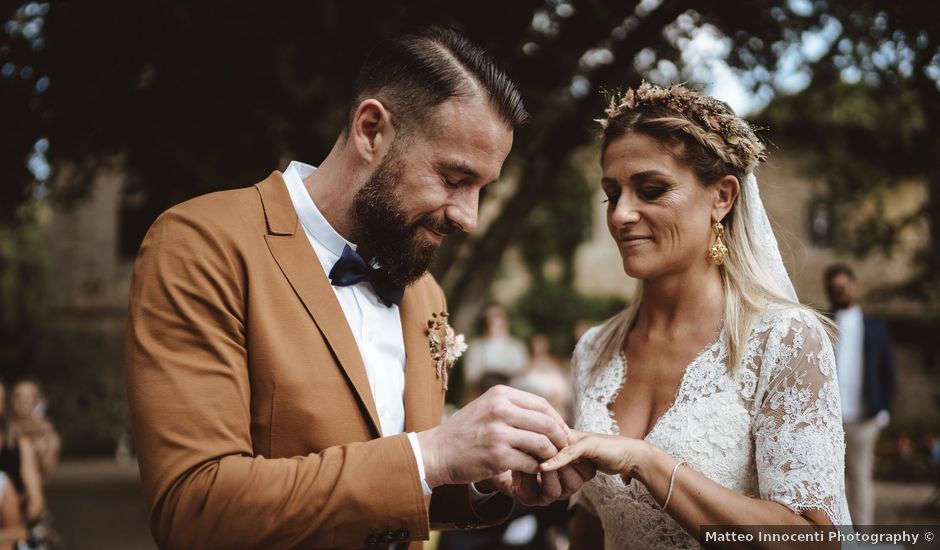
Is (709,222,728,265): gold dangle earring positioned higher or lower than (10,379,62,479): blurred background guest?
higher

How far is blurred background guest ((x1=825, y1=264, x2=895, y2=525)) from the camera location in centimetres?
768

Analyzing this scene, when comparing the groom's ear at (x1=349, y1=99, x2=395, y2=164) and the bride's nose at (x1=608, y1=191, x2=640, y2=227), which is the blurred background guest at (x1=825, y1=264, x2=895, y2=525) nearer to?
the bride's nose at (x1=608, y1=191, x2=640, y2=227)

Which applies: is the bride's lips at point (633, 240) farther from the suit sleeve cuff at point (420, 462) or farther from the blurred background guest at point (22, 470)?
the blurred background guest at point (22, 470)

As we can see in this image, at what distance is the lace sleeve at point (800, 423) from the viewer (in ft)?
8.00

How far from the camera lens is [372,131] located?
8.09 feet

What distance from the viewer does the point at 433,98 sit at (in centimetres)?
241

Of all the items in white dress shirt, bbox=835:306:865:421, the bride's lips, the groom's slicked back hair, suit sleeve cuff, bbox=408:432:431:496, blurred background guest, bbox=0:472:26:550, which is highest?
the groom's slicked back hair

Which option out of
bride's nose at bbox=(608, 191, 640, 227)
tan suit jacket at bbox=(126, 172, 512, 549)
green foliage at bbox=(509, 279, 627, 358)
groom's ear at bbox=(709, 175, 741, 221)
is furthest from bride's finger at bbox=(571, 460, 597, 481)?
green foliage at bbox=(509, 279, 627, 358)

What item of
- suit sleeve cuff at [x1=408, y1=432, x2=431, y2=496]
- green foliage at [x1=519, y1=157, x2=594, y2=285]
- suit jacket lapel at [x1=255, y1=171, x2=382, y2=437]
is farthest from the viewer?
green foliage at [x1=519, y1=157, x2=594, y2=285]

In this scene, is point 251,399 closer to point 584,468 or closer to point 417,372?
point 417,372

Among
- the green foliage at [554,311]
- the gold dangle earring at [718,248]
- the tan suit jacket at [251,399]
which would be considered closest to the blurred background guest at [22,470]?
the tan suit jacket at [251,399]

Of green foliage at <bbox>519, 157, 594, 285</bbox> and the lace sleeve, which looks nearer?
the lace sleeve

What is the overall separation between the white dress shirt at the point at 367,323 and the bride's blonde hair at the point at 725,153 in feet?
3.83

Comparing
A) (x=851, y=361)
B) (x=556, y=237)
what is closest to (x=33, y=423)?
(x=851, y=361)
